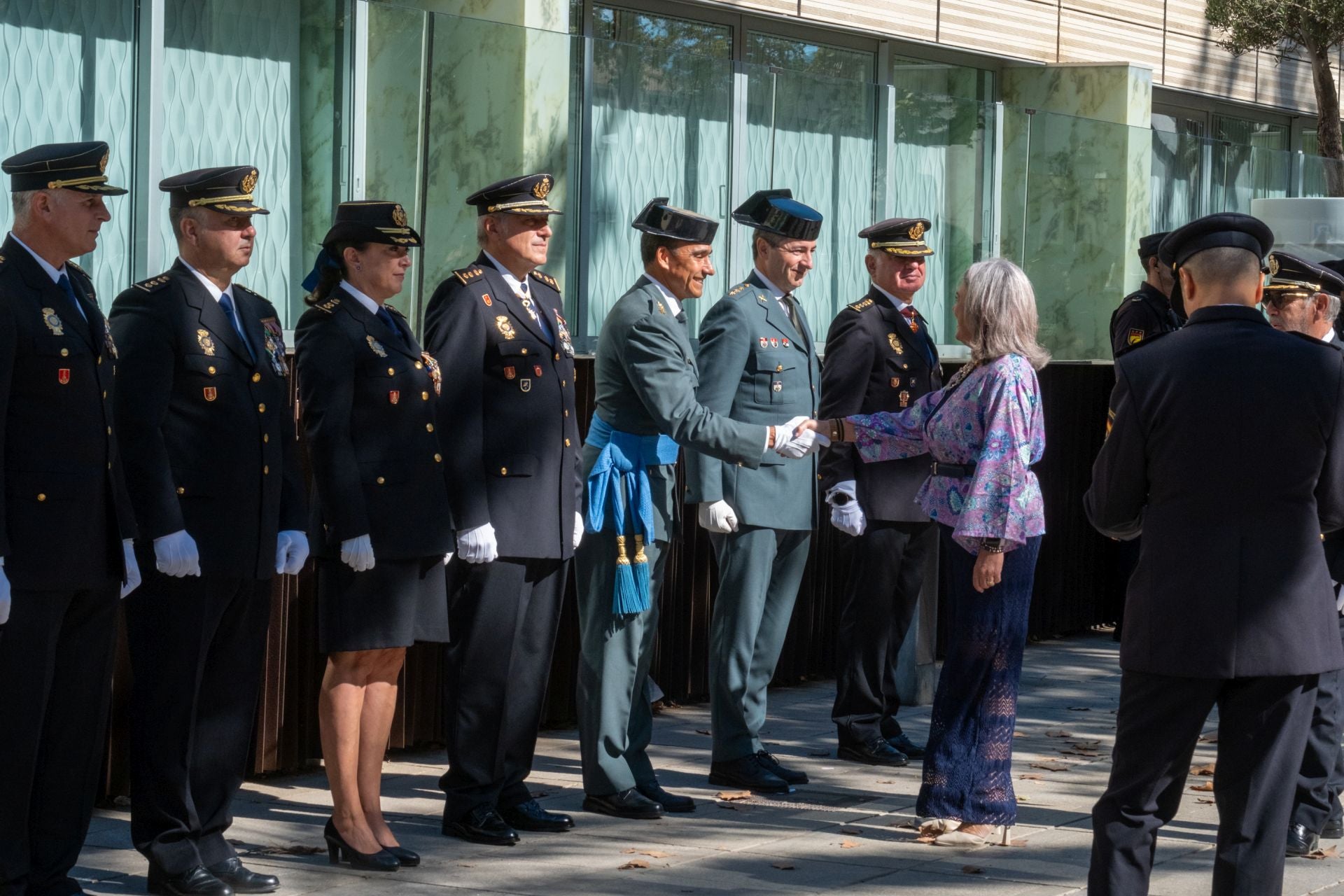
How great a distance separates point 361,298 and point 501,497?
2.59 feet

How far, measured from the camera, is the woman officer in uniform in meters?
5.80

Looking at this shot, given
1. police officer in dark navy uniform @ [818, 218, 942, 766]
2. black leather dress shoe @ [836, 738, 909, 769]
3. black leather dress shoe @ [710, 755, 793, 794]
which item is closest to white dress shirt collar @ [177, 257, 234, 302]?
black leather dress shoe @ [710, 755, 793, 794]

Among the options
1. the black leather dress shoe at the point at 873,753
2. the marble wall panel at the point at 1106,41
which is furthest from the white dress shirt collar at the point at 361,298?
the marble wall panel at the point at 1106,41

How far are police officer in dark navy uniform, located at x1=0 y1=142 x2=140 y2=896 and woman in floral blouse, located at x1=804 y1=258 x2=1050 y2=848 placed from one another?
250 cm

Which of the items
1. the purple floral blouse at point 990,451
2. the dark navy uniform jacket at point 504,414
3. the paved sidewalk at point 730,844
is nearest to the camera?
the paved sidewalk at point 730,844

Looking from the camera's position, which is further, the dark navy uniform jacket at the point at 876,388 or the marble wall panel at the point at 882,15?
the marble wall panel at the point at 882,15

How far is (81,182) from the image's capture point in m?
5.24

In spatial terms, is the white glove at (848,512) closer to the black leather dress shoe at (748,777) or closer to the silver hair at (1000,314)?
the black leather dress shoe at (748,777)

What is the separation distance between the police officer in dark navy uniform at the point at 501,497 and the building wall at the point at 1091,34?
193 inches

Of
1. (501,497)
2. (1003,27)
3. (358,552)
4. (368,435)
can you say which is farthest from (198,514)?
(1003,27)

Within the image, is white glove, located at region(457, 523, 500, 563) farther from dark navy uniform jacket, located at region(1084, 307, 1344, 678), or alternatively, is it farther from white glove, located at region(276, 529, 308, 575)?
dark navy uniform jacket, located at region(1084, 307, 1344, 678)

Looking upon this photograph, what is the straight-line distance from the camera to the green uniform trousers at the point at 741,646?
23.8 feet

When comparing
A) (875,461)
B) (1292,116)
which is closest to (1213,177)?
(1292,116)

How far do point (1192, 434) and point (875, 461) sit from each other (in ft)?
11.3
